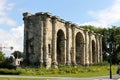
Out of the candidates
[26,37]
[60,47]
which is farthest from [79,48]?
[26,37]

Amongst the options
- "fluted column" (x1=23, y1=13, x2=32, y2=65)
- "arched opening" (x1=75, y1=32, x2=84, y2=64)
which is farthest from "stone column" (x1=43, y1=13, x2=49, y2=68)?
"arched opening" (x1=75, y1=32, x2=84, y2=64)

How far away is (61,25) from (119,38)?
5184 centimetres

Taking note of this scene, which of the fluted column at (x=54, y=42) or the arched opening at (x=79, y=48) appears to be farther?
the arched opening at (x=79, y=48)

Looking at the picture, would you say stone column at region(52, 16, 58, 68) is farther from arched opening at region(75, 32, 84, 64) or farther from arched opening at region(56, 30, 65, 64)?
arched opening at region(75, 32, 84, 64)

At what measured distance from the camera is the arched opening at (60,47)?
62.8m

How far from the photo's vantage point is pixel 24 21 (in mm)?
57750

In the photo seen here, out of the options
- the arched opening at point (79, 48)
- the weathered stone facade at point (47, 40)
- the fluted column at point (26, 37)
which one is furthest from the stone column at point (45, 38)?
the arched opening at point (79, 48)

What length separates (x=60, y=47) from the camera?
6312cm

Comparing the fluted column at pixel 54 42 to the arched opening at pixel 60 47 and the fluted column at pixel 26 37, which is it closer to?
the fluted column at pixel 26 37

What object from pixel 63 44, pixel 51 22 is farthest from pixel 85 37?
pixel 51 22

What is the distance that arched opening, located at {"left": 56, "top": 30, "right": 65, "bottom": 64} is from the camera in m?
62.8

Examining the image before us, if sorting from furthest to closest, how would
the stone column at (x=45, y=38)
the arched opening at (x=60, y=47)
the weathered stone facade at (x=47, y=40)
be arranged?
the arched opening at (x=60, y=47) < the weathered stone facade at (x=47, y=40) < the stone column at (x=45, y=38)

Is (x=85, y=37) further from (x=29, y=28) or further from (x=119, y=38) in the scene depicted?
(x=119, y=38)

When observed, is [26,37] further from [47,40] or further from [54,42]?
[54,42]
